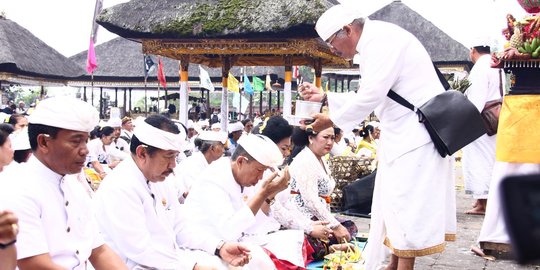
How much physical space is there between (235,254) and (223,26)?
9.56 meters

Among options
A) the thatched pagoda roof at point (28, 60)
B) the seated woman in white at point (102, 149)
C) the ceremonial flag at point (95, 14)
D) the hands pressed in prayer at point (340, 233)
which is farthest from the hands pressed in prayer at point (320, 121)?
the thatched pagoda roof at point (28, 60)

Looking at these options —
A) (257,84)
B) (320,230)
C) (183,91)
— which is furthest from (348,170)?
(257,84)

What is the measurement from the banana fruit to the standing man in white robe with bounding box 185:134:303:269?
7.16 feet

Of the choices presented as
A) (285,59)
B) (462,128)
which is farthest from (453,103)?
(285,59)

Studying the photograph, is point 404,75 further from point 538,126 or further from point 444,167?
point 538,126

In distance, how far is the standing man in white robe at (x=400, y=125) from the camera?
376cm

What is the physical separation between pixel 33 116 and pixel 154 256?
1.08 meters

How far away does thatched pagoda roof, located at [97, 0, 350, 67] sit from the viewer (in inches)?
496

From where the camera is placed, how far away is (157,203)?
11.6ft

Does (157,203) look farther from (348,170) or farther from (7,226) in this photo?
(348,170)

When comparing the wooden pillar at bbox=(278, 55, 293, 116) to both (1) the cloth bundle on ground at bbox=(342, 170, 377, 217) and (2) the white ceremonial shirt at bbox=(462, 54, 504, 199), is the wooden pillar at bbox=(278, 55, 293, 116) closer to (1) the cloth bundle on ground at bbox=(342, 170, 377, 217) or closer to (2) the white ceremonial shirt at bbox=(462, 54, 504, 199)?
(1) the cloth bundle on ground at bbox=(342, 170, 377, 217)

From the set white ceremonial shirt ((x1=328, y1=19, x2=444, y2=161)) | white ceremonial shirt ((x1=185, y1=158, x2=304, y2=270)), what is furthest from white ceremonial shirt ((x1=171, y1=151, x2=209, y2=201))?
white ceremonial shirt ((x1=328, y1=19, x2=444, y2=161))

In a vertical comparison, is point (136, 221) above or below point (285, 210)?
above

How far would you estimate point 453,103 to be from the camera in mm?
3805
